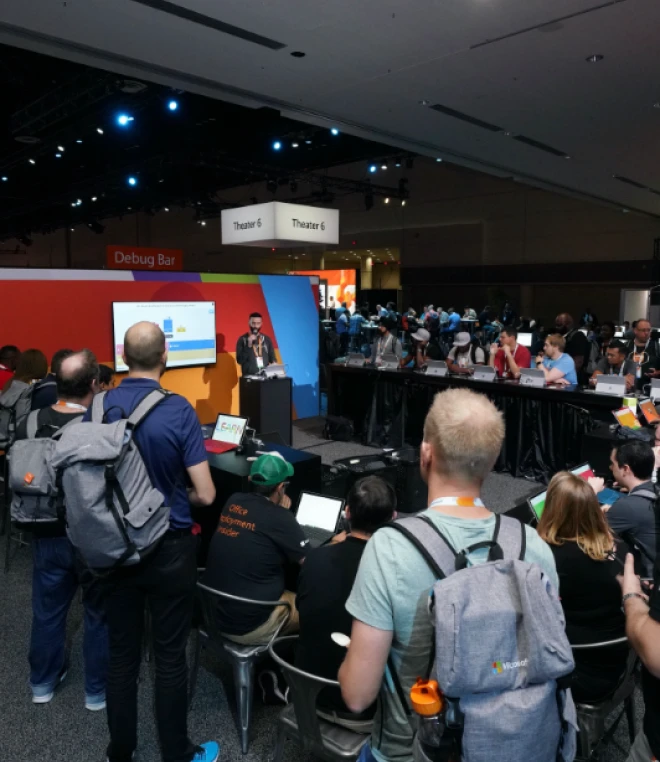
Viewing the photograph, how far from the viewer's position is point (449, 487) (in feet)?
3.96

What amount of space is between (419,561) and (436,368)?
5735 mm

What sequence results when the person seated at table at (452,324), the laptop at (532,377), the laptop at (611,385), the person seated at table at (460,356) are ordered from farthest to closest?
the person seated at table at (452,324) < the person seated at table at (460,356) < the laptop at (532,377) < the laptop at (611,385)

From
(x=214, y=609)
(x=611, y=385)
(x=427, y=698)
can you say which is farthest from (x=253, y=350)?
(x=427, y=698)

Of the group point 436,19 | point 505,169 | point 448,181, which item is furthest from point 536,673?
point 448,181

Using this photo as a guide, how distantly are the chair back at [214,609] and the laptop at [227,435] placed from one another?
1430 mm

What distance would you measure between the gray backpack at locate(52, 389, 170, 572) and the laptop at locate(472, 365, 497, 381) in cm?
497

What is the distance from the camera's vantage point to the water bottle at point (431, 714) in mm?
1053

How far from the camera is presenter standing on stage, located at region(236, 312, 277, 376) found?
285 inches

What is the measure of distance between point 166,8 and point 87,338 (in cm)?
372

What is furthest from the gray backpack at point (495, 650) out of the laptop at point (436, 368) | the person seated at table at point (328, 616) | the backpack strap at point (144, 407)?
the laptop at point (436, 368)

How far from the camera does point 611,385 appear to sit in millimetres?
5281

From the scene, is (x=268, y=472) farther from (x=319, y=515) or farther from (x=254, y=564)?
(x=319, y=515)

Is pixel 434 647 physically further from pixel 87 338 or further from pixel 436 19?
pixel 87 338

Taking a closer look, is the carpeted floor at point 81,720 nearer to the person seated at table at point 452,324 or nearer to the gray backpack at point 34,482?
the gray backpack at point 34,482
